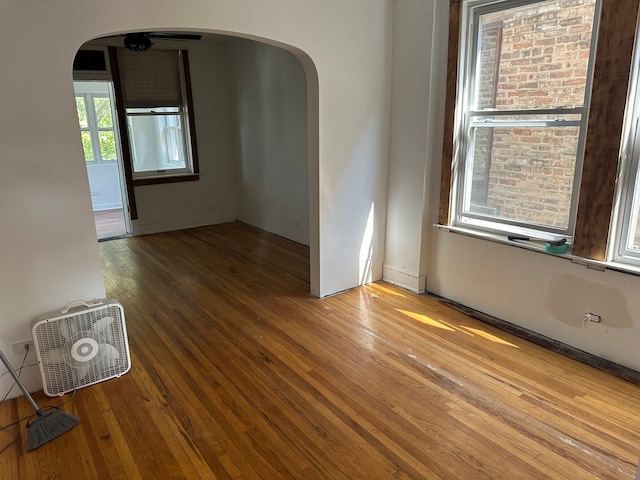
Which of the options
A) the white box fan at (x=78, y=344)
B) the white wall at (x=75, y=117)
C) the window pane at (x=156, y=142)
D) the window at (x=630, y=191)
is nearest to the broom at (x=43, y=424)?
the white box fan at (x=78, y=344)

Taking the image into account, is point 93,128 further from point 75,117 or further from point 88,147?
point 75,117

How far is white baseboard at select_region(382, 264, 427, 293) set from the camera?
13.5 ft

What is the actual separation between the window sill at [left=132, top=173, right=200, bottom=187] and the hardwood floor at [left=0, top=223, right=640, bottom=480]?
273cm

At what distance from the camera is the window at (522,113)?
292 cm

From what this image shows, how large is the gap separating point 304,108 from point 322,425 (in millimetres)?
3891

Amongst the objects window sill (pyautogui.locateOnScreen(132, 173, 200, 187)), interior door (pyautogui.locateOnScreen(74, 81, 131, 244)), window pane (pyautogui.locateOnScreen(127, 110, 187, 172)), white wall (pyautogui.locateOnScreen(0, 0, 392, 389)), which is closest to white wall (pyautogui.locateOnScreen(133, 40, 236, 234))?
window sill (pyautogui.locateOnScreen(132, 173, 200, 187))

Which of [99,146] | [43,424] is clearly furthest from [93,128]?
[43,424]

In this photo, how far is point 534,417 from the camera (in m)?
2.45

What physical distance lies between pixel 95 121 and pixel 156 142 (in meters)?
2.54

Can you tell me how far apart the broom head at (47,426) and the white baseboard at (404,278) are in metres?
2.84

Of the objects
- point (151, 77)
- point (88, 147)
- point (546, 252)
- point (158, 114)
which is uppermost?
point (151, 77)

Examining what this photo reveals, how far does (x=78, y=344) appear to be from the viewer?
265 cm

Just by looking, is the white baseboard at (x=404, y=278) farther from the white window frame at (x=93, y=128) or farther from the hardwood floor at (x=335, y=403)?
the white window frame at (x=93, y=128)

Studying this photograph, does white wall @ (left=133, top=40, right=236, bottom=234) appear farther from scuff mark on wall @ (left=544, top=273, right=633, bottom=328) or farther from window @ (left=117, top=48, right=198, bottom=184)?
scuff mark on wall @ (left=544, top=273, right=633, bottom=328)
